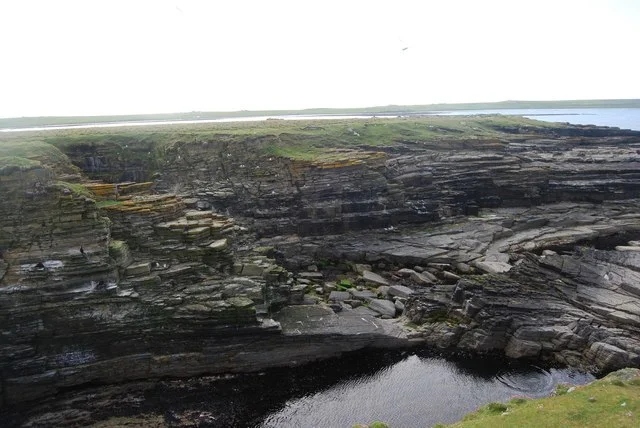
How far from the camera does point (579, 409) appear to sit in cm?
2061

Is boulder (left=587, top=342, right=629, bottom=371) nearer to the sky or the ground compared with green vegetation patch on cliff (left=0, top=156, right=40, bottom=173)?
nearer to the ground

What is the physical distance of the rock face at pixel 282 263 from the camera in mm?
30828

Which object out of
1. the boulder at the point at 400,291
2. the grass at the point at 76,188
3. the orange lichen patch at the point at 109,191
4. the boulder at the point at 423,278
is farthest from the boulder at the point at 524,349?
the grass at the point at 76,188

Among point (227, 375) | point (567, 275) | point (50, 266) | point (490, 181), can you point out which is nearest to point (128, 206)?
point (50, 266)

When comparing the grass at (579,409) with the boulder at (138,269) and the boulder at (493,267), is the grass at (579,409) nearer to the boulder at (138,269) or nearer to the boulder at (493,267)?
the boulder at (493,267)

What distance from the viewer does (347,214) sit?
54219mm

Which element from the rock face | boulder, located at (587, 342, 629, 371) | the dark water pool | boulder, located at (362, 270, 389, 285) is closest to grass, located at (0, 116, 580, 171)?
the rock face

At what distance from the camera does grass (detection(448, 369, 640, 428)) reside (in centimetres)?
1948

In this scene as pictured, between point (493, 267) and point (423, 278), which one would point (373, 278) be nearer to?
point (423, 278)

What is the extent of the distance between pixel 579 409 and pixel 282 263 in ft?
107

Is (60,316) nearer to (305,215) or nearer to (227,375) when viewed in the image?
(227,375)

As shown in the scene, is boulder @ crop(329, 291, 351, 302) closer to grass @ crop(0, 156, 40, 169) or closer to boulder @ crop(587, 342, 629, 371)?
boulder @ crop(587, 342, 629, 371)

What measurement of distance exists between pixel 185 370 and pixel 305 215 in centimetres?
2577

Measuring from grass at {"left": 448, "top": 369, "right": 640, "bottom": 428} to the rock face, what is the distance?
31.2 feet
